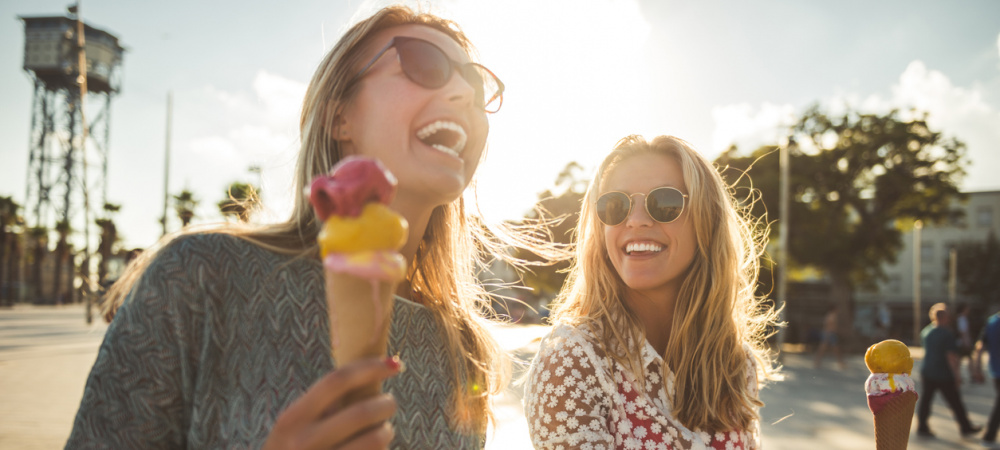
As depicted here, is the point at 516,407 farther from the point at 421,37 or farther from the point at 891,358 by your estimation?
the point at 421,37

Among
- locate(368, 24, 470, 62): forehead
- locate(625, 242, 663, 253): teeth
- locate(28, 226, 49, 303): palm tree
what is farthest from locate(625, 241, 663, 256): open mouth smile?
locate(28, 226, 49, 303): palm tree

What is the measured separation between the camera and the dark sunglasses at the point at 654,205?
7.42 ft

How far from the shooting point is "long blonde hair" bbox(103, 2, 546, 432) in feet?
4.75

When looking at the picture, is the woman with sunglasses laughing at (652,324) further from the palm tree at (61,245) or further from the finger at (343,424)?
the palm tree at (61,245)

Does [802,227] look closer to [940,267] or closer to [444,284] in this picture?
[444,284]

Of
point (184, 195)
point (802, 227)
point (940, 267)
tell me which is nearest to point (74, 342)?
point (184, 195)

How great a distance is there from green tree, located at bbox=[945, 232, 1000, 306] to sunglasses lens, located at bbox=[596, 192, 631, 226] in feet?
199

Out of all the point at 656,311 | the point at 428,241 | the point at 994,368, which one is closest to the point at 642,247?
the point at 656,311

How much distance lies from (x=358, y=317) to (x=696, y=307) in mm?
1779

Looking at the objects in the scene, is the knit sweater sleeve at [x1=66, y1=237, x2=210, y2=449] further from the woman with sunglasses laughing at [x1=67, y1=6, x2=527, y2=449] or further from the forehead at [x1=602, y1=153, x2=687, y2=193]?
the forehead at [x1=602, y1=153, x2=687, y2=193]

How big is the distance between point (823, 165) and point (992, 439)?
70.3 feet

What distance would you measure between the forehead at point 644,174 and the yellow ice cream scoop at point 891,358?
0.93 metres

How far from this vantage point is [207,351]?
117cm

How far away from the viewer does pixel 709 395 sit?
6.79 feet
